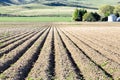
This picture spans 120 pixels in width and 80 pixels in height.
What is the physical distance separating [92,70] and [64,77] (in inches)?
79.7

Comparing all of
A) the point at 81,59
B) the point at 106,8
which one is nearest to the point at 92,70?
the point at 81,59

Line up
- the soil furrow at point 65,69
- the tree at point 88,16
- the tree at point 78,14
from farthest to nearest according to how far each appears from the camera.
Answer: the tree at point 78,14, the tree at point 88,16, the soil furrow at point 65,69

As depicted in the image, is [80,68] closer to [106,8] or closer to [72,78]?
[72,78]

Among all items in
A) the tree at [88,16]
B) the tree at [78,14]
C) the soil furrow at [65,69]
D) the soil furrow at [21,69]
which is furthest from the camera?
the tree at [78,14]

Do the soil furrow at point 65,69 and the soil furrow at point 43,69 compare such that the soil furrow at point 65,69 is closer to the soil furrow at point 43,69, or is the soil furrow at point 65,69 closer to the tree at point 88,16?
the soil furrow at point 43,69

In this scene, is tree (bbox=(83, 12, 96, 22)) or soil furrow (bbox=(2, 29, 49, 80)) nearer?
soil furrow (bbox=(2, 29, 49, 80))

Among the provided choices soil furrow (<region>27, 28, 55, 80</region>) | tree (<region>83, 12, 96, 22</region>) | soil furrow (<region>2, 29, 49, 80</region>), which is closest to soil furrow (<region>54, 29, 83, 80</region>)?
soil furrow (<region>27, 28, 55, 80</region>)

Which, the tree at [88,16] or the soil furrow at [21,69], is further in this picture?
the tree at [88,16]

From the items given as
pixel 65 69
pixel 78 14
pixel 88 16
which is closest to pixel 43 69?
pixel 65 69

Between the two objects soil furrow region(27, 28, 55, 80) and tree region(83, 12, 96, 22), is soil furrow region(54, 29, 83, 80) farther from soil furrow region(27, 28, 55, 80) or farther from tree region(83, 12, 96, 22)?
tree region(83, 12, 96, 22)

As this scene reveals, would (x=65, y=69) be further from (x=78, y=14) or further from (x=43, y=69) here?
(x=78, y=14)

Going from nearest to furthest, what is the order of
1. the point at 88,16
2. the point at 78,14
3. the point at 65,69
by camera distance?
1. the point at 65,69
2. the point at 88,16
3. the point at 78,14

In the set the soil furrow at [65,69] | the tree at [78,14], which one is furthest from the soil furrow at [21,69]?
the tree at [78,14]

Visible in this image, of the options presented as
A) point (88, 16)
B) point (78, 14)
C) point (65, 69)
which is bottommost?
point (88, 16)
